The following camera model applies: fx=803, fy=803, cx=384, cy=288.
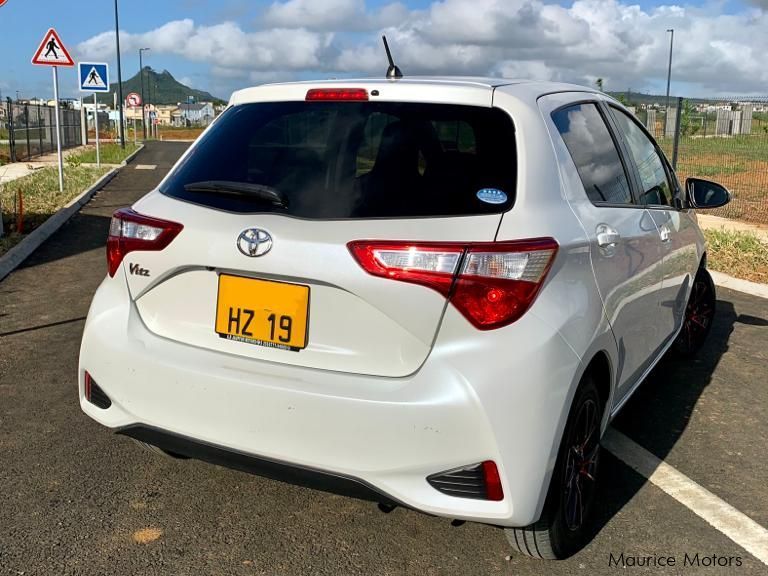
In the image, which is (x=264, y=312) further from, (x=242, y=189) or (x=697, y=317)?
(x=697, y=317)

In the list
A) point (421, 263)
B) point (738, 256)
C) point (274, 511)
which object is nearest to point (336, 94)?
point (421, 263)

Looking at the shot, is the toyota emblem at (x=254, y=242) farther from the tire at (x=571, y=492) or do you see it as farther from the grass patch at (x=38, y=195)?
the grass patch at (x=38, y=195)

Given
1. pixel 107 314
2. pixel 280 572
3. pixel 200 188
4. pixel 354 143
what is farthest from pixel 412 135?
pixel 280 572

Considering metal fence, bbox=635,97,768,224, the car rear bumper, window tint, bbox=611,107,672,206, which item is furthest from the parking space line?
metal fence, bbox=635,97,768,224

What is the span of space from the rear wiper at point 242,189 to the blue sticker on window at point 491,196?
634 millimetres

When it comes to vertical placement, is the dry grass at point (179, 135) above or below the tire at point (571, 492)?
below

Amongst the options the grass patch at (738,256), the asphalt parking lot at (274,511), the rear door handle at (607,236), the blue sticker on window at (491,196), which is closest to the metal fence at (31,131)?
the grass patch at (738,256)

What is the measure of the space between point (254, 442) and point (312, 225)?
0.72m

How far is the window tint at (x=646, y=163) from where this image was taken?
3871 millimetres

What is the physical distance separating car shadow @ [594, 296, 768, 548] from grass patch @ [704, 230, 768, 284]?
2.37 metres

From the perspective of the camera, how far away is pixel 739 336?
6.00 metres

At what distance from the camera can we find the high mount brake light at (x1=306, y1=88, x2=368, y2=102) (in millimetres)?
2826

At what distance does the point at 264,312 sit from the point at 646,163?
2.40 m
